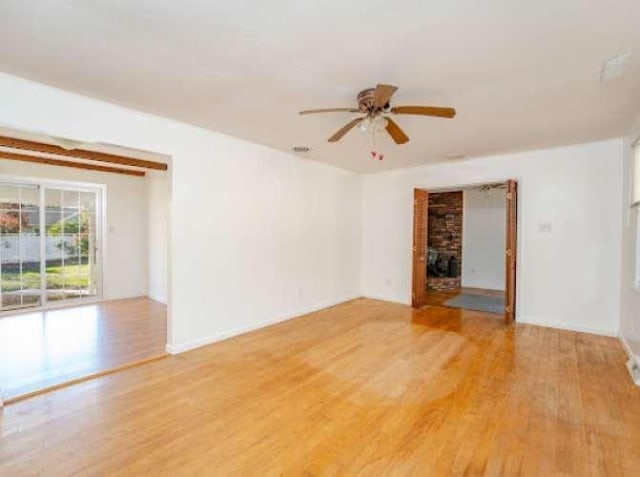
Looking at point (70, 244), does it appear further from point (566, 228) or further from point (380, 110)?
point (566, 228)

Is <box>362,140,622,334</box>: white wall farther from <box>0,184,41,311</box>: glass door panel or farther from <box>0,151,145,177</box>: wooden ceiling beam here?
<box>0,184,41,311</box>: glass door panel

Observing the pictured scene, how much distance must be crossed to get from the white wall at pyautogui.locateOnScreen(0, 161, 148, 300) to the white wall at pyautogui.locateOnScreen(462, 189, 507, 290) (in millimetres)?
7033

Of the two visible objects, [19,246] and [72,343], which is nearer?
[72,343]

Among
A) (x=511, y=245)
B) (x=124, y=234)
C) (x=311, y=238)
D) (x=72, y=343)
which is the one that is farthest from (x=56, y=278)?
(x=511, y=245)

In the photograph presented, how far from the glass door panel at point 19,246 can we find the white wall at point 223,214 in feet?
11.3

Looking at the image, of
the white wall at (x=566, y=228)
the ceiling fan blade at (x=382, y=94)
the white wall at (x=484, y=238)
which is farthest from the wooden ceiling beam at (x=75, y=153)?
the white wall at (x=484, y=238)

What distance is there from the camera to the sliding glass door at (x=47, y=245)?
5000mm

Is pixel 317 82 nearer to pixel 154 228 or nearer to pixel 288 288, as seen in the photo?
pixel 288 288

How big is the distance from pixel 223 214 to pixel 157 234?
2.98 metres

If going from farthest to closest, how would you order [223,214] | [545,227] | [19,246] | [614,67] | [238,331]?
1. [19,246]
2. [545,227]
3. [238,331]
4. [223,214]
5. [614,67]

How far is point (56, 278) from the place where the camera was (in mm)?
5449

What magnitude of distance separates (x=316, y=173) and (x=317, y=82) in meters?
2.82

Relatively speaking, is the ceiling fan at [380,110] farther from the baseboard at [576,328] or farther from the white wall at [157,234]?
the white wall at [157,234]

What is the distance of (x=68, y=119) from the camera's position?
9.04 ft
